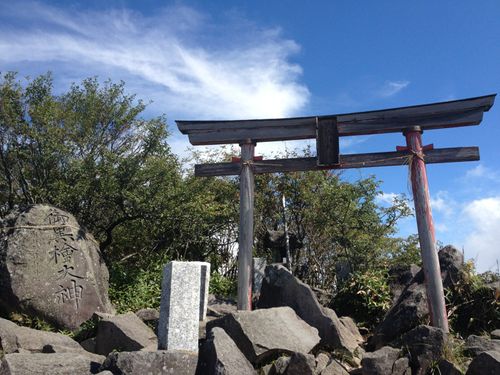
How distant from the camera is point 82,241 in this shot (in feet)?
33.5

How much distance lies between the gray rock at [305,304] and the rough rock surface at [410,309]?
0.50m

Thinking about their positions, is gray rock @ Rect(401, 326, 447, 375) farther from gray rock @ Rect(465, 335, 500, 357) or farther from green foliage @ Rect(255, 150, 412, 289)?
green foliage @ Rect(255, 150, 412, 289)

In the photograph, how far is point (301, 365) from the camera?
603 cm

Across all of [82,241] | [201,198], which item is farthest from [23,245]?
[201,198]

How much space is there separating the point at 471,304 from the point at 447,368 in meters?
2.71

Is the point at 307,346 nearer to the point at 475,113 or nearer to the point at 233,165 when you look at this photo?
the point at 233,165

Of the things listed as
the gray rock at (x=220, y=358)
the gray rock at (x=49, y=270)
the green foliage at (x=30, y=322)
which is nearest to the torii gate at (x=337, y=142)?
the gray rock at (x=220, y=358)

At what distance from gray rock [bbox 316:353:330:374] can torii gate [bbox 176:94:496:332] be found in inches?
91.7

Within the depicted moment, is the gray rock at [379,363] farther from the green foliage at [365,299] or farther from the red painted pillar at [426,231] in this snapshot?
the green foliage at [365,299]

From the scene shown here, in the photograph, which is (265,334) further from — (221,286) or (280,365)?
(221,286)

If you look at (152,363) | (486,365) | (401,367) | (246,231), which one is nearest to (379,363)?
(401,367)

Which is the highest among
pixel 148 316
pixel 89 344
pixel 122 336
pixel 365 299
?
pixel 365 299

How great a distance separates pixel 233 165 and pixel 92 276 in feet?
12.7

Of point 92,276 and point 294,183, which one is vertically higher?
point 294,183
